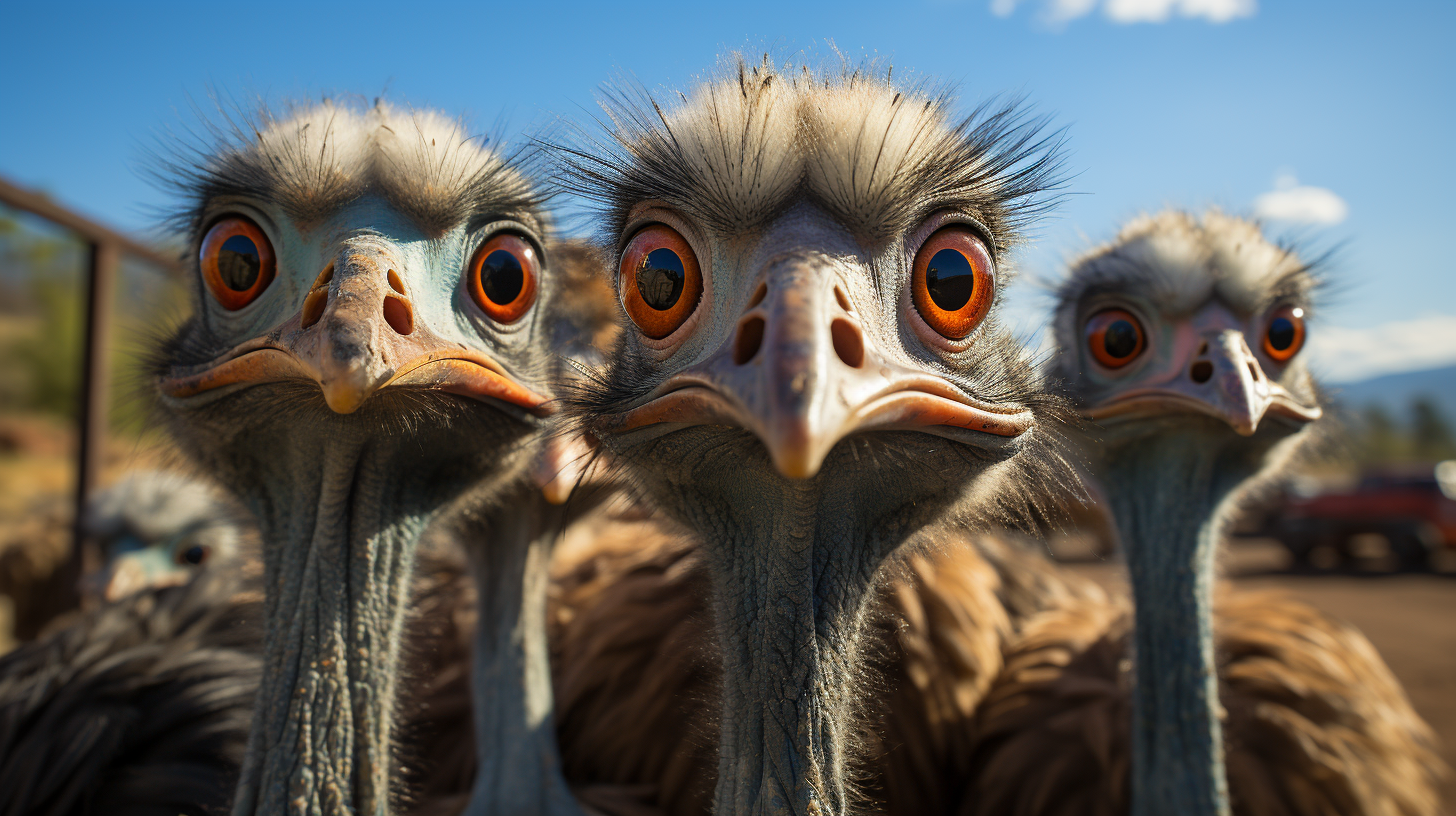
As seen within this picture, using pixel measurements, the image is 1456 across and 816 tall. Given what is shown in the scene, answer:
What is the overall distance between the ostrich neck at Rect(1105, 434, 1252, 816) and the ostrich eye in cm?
359

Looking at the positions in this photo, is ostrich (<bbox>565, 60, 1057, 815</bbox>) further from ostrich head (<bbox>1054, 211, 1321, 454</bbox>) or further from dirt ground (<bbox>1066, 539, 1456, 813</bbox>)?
dirt ground (<bbox>1066, 539, 1456, 813</bbox>)

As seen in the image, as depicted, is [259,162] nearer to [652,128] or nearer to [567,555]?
[652,128]

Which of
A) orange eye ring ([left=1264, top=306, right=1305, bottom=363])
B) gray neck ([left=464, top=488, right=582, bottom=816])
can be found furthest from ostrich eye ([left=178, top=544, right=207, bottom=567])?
orange eye ring ([left=1264, top=306, right=1305, bottom=363])

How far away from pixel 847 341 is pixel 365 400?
94 centimetres

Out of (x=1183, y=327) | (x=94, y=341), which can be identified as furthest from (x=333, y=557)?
(x=94, y=341)

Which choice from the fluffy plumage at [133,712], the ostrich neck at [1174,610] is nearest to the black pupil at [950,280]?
the ostrich neck at [1174,610]

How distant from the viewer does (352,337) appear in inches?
61.0

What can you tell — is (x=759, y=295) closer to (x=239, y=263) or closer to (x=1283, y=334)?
(x=239, y=263)

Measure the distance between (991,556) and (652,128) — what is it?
2388 millimetres

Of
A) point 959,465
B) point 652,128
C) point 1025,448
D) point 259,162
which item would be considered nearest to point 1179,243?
point 1025,448

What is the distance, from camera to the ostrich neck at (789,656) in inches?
60.2

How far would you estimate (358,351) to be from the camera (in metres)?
1.54

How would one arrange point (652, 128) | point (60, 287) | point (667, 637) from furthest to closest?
point (60, 287)
point (667, 637)
point (652, 128)

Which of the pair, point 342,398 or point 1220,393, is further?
point 1220,393
